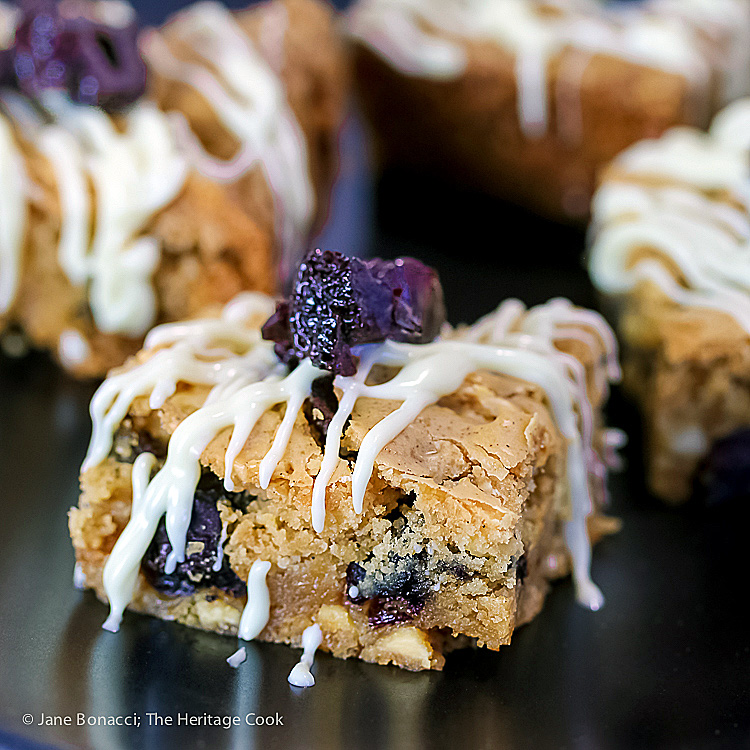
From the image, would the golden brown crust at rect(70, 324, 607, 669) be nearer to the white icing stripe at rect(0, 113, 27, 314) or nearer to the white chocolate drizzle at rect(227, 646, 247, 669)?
the white chocolate drizzle at rect(227, 646, 247, 669)

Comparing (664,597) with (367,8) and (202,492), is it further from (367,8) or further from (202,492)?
(367,8)

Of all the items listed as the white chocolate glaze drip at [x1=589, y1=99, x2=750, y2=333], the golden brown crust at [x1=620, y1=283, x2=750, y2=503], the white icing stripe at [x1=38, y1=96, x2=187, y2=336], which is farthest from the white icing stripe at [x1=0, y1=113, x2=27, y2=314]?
the golden brown crust at [x1=620, y1=283, x2=750, y2=503]

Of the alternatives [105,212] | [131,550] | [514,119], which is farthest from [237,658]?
[514,119]

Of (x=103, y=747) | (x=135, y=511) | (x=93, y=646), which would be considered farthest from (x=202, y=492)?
(x=103, y=747)

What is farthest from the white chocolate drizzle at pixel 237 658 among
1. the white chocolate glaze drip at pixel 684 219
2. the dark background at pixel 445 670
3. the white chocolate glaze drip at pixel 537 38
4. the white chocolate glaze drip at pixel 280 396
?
the white chocolate glaze drip at pixel 537 38

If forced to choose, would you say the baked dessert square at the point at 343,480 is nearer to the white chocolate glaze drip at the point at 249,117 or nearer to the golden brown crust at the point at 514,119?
the white chocolate glaze drip at the point at 249,117

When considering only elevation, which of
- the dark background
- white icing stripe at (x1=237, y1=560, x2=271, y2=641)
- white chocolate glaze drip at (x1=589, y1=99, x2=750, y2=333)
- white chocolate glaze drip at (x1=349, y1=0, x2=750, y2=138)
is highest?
white chocolate glaze drip at (x1=349, y1=0, x2=750, y2=138)
